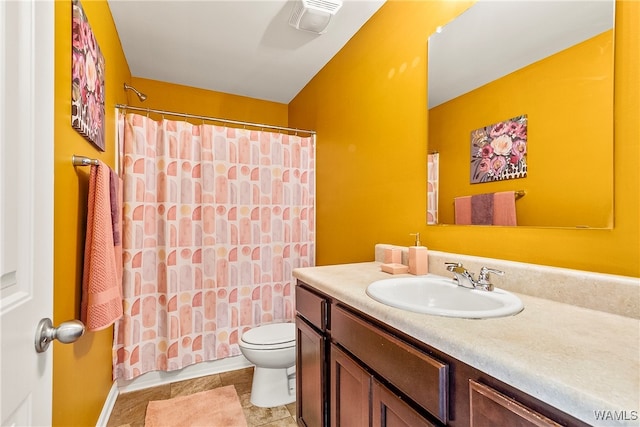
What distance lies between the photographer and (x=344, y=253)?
215 cm

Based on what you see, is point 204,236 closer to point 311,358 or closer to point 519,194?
point 311,358

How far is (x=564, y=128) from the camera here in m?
0.95

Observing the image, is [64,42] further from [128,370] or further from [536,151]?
[128,370]

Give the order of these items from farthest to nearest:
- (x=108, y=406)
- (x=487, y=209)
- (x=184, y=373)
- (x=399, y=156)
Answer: (x=184, y=373)
(x=108, y=406)
(x=399, y=156)
(x=487, y=209)

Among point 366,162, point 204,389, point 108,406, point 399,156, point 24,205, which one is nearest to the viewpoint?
point 24,205

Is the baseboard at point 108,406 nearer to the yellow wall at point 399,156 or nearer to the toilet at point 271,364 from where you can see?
the toilet at point 271,364

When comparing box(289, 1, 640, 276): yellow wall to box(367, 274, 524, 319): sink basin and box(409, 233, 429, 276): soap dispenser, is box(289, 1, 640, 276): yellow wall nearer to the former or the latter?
box(409, 233, 429, 276): soap dispenser

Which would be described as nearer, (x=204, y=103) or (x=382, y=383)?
(x=382, y=383)

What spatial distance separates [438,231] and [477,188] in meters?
0.27

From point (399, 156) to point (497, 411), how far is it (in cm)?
128

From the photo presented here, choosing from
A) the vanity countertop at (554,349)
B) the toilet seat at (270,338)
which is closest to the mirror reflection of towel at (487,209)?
the vanity countertop at (554,349)

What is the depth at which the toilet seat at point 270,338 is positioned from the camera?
1786mm

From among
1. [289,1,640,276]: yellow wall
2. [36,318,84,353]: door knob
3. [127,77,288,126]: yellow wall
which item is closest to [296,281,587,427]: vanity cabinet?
[289,1,640,276]: yellow wall

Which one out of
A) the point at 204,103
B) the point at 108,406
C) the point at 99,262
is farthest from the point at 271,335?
the point at 204,103
